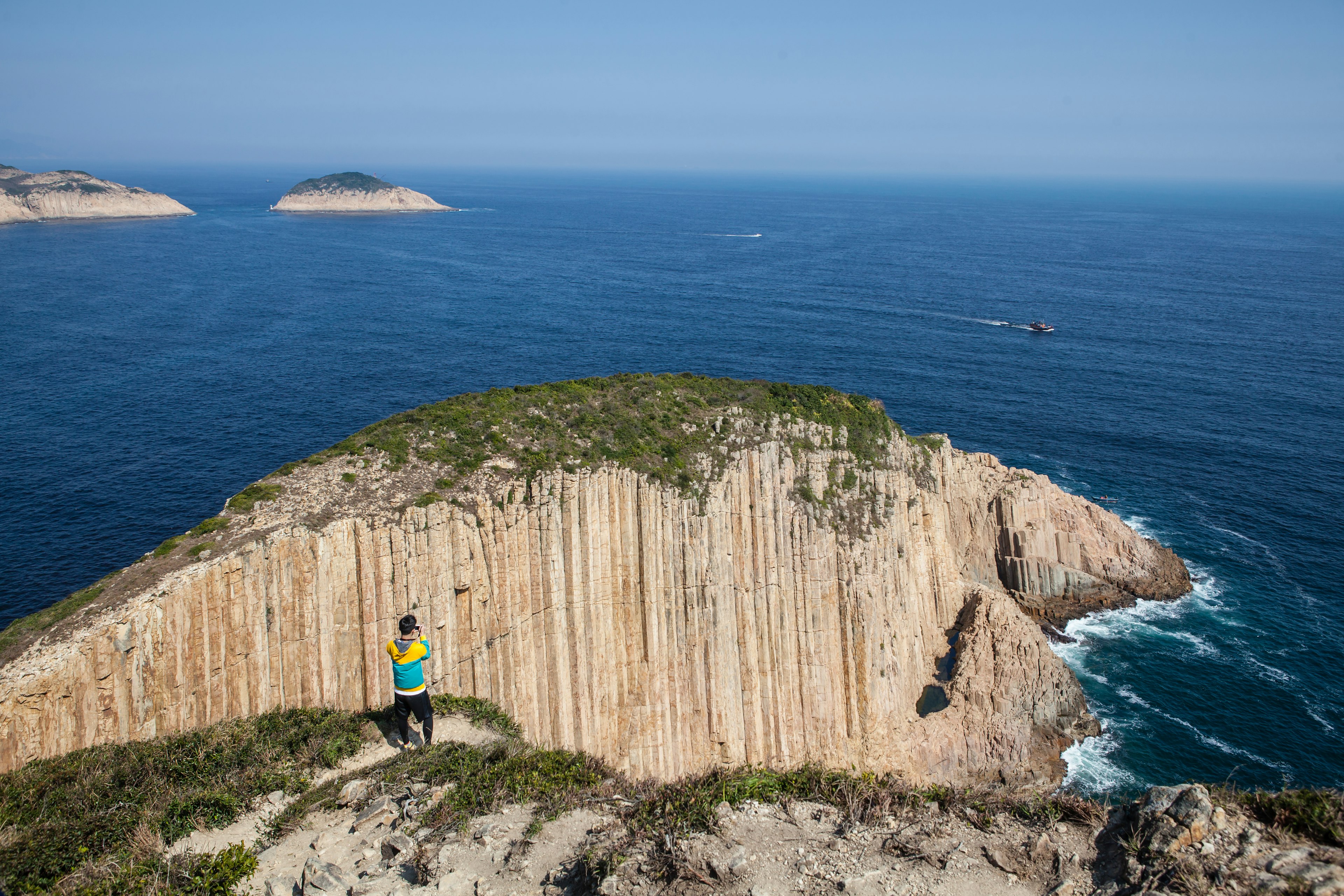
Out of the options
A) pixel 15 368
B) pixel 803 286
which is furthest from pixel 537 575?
pixel 803 286

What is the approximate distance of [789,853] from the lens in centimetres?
1703

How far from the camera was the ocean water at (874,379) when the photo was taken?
160ft

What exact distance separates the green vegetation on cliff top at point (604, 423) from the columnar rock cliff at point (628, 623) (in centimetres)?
83

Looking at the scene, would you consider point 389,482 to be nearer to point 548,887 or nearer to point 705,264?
point 548,887

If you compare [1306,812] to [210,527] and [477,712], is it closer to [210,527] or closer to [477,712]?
[477,712]

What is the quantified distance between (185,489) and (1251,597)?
259 feet

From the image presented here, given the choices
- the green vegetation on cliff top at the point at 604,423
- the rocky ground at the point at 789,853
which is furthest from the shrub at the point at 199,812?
the green vegetation on cliff top at the point at 604,423

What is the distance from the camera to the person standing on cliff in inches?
806

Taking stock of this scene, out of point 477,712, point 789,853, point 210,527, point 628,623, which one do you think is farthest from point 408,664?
point 628,623

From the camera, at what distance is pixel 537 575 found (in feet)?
111

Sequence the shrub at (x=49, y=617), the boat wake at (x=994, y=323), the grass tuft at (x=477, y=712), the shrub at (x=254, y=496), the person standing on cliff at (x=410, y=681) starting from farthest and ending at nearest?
the boat wake at (x=994, y=323)
the shrub at (x=254, y=496)
the grass tuft at (x=477, y=712)
the shrub at (x=49, y=617)
the person standing on cliff at (x=410, y=681)

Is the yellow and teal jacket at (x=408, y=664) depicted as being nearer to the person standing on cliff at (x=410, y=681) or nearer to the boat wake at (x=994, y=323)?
the person standing on cliff at (x=410, y=681)

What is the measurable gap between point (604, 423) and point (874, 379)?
5696 cm

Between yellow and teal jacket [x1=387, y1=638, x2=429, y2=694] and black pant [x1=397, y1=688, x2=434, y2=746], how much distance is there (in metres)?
0.18
